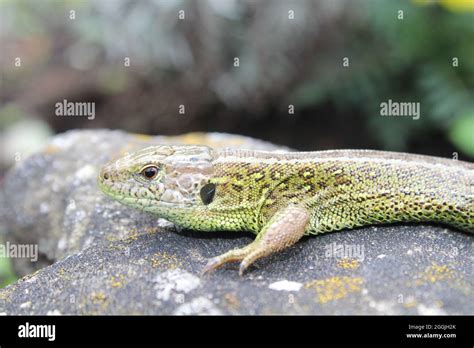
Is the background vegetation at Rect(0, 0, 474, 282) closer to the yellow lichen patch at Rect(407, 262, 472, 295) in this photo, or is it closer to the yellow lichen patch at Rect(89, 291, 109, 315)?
the yellow lichen patch at Rect(407, 262, 472, 295)

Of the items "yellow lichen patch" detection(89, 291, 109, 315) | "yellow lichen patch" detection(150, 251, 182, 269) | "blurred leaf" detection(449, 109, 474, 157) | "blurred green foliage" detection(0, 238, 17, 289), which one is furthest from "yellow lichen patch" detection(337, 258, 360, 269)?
"blurred leaf" detection(449, 109, 474, 157)

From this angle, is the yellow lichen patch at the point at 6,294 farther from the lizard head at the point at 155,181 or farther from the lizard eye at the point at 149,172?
the lizard eye at the point at 149,172

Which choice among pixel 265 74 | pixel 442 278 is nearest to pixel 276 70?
pixel 265 74

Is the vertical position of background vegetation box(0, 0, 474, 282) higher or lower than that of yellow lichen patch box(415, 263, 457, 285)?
higher

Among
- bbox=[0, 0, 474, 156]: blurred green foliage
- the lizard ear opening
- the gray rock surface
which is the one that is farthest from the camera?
bbox=[0, 0, 474, 156]: blurred green foliage

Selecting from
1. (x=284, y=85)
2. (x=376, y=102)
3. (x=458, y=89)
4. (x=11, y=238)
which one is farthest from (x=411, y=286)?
(x=284, y=85)

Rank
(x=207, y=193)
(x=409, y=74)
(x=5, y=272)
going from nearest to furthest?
1. (x=207, y=193)
2. (x=5, y=272)
3. (x=409, y=74)

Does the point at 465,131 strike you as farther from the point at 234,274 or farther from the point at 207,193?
the point at 234,274
